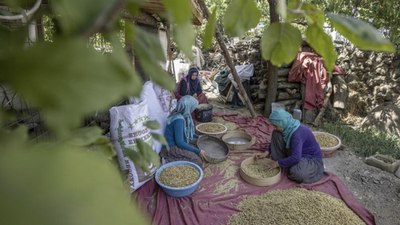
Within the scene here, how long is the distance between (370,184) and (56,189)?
3997 mm

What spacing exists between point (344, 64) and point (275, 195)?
5897mm

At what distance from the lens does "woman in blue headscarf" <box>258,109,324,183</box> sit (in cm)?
316

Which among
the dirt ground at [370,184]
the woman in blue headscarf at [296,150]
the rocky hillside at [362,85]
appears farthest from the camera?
the rocky hillside at [362,85]

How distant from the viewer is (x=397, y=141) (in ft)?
17.9

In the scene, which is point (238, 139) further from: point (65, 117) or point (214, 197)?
point (65, 117)

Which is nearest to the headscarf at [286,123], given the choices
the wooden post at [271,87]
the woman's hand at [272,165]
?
the woman's hand at [272,165]

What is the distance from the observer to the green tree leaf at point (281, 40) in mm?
308

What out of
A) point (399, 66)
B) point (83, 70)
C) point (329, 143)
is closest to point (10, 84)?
point (83, 70)

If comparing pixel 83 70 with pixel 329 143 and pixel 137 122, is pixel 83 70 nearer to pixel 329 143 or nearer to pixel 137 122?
pixel 137 122

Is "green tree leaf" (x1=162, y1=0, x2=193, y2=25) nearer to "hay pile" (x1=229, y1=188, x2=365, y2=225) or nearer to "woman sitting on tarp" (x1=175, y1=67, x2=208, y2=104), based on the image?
"hay pile" (x1=229, y1=188, x2=365, y2=225)

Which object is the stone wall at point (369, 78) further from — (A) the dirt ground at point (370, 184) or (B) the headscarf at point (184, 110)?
(B) the headscarf at point (184, 110)

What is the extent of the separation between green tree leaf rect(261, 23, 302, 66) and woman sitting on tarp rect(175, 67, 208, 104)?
5.12 m

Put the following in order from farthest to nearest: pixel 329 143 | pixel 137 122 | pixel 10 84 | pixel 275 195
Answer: pixel 329 143
pixel 275 195
pixel 137 122
pixel 10 84

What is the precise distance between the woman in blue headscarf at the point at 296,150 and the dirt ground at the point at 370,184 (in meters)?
0.51
